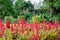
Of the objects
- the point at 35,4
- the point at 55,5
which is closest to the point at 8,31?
the point at 55,5

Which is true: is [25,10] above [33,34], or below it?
below

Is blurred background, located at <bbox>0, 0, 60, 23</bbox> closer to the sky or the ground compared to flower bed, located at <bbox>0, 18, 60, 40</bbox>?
closer to the ground

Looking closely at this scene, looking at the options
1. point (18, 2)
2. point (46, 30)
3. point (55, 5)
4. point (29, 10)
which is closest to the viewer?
point (46, 30)

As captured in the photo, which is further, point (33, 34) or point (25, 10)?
point (25, 10)

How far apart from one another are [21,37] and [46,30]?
47cm

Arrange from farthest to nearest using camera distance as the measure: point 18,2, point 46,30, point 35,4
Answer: point 35,4 < point 18,2 < point 46,30

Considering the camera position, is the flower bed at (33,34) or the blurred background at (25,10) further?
the blurred background at (25,10)

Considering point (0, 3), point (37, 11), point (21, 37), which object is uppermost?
point (21, 37)

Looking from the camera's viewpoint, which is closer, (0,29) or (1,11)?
(0,29)

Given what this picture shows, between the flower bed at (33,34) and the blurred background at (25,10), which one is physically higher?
the flower bed at (33,34)

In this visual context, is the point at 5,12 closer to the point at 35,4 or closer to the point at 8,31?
the point at 35,4

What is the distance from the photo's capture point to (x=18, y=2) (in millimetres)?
19328

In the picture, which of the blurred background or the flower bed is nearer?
the flower bed

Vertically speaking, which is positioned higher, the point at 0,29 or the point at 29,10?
the point at 0,29
